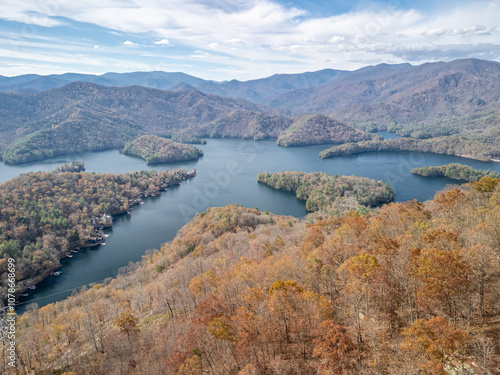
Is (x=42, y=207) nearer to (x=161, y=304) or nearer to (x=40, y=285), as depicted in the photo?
(x=40, y=285)

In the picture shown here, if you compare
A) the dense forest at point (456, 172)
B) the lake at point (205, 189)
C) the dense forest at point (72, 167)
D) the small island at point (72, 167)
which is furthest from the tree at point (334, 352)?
the dense forest at point (72, 167)

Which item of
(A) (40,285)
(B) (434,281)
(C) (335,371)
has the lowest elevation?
(A) (40,285)

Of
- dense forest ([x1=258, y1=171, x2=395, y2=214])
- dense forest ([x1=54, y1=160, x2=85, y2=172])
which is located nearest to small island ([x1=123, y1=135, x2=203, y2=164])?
dense forest ([x1=54, y1=160, x2=85, y2=172])

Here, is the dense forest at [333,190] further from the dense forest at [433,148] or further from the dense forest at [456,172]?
the dense forest at [433,148]

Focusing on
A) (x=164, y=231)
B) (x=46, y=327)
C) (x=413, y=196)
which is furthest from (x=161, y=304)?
(x=413, y=196)

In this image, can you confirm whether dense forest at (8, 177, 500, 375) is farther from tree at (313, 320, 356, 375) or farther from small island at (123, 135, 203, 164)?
small island at (123, 135, 203, 164)

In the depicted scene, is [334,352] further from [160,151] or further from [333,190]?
[160,151]

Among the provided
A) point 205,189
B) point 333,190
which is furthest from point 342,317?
point 205,189
